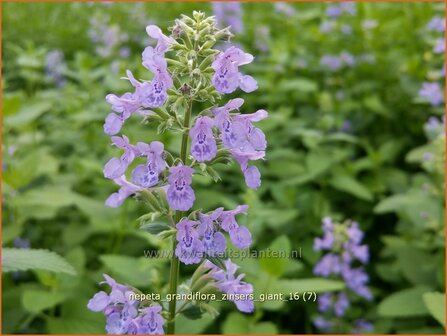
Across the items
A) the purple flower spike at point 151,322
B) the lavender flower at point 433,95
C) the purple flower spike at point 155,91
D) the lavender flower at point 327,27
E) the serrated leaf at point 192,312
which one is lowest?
the purple flower spike at point 151,322

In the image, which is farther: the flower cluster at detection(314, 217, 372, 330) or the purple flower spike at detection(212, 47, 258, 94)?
the flower cluster at detection(314, 217, 372, 330)

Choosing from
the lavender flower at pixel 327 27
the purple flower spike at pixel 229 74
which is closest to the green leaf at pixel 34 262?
the purple flower spike at pixel 229 74

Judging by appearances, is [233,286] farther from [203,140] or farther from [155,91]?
[155,91]

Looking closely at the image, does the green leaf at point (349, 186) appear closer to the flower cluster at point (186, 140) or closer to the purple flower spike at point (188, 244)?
the flower cluster at point (186, 140)

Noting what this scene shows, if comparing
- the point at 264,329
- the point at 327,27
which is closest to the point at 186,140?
the point at 264,329

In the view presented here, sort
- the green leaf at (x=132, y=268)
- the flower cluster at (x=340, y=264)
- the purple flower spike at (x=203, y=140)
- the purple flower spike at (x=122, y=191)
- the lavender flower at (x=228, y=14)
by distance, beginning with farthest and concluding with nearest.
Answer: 1. the lavender flower at (x=228, y=14)
2. the flower cluster at (x=340, y=264)
3. the green leaf at (x=132, y=268)
4. the purple flower spike at (x=122, y=191)
5. the purple flower spike at (x=203, y=140)

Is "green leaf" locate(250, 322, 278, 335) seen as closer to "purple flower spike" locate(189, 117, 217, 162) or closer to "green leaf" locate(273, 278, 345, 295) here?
"green leaf" locate(273, 278, 345, 295)

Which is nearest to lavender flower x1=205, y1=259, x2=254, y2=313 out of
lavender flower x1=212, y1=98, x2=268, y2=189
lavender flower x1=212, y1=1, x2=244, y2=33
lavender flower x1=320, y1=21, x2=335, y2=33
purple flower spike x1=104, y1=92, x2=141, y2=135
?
lavender flower x1=212, y1=98, x2=268, y2=189
